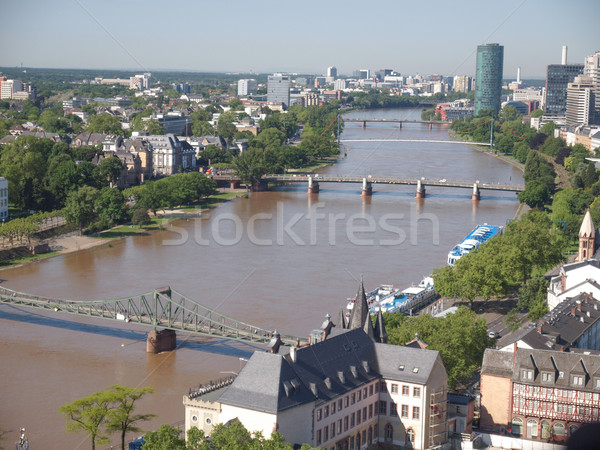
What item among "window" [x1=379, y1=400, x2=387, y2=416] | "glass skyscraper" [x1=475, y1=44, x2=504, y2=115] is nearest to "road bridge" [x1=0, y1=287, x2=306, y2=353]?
"window" [x1=379, y1=400, x2=387, y2=416]

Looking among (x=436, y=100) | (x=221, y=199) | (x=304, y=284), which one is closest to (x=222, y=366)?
(x=304, y=284)

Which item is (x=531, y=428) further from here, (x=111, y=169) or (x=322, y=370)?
(x=111, y=169)

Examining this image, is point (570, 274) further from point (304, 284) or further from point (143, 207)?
point (143, 207)

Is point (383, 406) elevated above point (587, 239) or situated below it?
below

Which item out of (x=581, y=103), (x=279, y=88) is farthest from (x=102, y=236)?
(x=279, y=88)

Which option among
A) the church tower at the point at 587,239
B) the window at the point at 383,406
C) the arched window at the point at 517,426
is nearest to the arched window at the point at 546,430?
the arched window at the point at 517,426

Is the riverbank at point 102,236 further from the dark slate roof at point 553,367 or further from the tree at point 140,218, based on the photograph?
the dark slate roof at point 553,367
